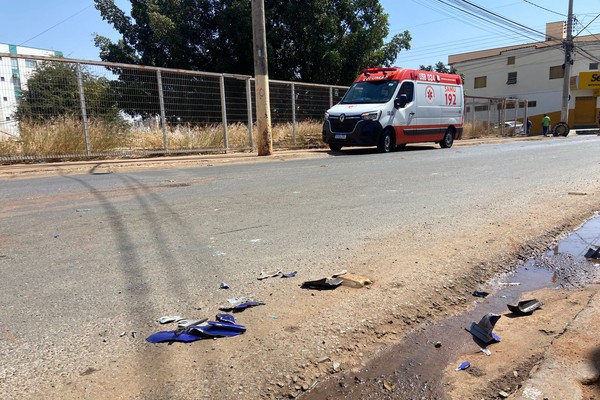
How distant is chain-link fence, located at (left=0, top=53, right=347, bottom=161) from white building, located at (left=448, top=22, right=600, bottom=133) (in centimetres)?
3983

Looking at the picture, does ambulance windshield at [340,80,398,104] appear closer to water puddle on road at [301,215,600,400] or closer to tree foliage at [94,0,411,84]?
tree foliage at [94,0,411,84]

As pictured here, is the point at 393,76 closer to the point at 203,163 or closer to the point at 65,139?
the point at 203,163

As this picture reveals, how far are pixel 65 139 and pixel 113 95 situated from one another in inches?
66.2

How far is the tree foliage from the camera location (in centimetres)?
2122

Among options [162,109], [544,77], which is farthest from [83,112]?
[544,77]

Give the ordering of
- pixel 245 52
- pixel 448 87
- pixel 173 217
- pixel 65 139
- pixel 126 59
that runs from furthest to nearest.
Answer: pixel 126 59, pixel 245 52, pixel 448 87, pixel 65 139, pixel 173 217

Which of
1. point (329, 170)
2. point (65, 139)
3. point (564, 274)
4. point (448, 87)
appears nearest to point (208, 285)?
point (564, 274)

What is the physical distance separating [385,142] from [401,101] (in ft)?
4.87

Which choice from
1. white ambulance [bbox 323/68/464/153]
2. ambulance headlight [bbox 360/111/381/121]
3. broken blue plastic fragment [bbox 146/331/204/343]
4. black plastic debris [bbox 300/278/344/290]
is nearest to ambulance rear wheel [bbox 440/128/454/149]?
white ambulance [bbox 323/68/464/153]

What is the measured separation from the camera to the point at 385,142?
46.7ft

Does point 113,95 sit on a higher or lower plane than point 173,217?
higher

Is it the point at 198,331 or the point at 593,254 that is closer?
the point at 198,331

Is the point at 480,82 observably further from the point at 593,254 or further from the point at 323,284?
the point at 323,284

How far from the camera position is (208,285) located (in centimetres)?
318
